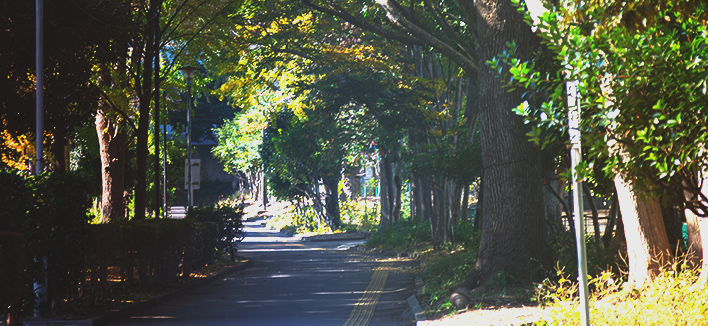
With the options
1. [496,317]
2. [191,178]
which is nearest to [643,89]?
[496,317]

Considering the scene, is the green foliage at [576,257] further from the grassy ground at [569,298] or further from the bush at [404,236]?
the bush at [404,236]

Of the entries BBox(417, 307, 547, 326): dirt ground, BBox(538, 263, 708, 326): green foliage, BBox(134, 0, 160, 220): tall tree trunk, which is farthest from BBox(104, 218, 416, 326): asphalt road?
BBox(538, 263, 708, 326): green foliage

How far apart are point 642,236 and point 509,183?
3356 mm

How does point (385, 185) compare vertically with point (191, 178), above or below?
below

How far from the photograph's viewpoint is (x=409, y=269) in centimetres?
1988

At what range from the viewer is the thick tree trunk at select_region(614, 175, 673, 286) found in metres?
8.85

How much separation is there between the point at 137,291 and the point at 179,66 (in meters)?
11.8

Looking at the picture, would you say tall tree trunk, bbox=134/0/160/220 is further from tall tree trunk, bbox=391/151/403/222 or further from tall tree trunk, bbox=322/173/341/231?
tall tree trunk, bbox=322/173/341/231

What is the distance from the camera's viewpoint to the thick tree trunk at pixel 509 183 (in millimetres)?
11969

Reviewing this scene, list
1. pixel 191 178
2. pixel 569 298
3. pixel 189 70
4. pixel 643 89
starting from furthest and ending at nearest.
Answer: pixel 191 178, pixel 189 70, pixel 569 298, pixel 643 89

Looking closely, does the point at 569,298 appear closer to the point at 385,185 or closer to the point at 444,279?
the point at 444,279

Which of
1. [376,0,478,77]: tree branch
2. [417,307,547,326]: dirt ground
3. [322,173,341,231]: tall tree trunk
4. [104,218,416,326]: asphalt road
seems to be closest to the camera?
[417,307,547,326]: dirt ground

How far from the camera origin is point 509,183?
1207cm

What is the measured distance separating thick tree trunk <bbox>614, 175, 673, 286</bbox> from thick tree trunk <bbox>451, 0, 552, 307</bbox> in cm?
298
